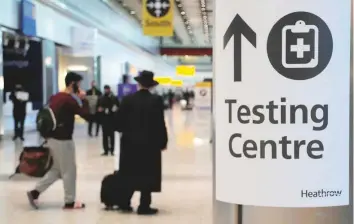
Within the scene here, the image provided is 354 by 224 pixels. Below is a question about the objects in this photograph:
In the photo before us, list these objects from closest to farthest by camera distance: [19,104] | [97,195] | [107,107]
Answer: [97,195], [107,107], [19,104]

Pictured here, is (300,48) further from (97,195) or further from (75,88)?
(97,195)

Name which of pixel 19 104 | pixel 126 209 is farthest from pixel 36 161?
pixel 19 104

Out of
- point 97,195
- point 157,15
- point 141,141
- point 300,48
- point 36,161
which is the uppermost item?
point 157,15

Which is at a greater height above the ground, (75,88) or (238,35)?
(238,35)

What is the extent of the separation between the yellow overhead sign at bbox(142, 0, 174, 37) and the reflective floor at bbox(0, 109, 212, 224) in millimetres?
4260

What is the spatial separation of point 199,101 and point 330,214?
20893mm

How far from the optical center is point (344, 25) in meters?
2.92

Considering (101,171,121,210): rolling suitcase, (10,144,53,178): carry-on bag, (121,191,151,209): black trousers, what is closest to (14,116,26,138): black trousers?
(10,144,53,178): carry-on bag

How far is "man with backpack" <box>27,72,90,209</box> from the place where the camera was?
782cm

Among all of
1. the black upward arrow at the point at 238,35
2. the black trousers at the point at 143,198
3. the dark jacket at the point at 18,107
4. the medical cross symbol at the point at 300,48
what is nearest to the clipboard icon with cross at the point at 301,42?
the medical cross symbol at the point at 300,48

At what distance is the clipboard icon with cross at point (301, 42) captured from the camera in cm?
286

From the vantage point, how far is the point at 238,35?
2955 millimetres

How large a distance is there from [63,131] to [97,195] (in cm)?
165

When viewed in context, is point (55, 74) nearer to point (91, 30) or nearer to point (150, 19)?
point (91, 30)
